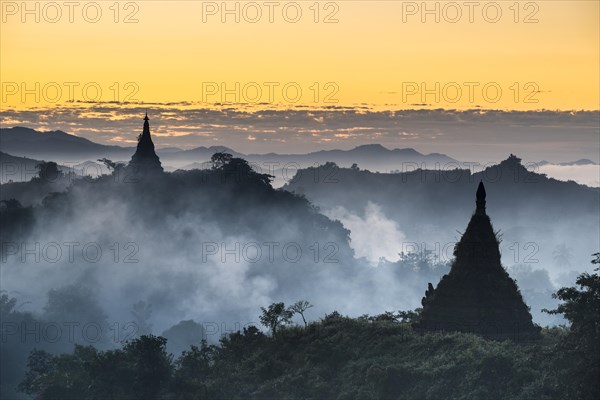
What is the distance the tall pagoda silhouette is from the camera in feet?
236

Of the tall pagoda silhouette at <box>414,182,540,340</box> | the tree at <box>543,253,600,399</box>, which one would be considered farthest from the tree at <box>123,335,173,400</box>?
the tree at <box>543,253,600,399</box>

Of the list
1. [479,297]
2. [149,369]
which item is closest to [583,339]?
[479,297]

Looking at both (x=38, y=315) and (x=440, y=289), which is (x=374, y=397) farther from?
(x=38, y=315)

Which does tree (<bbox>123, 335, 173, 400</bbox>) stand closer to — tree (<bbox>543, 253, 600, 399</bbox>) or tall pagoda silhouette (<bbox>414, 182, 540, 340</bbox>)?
tall pagoda silhouette (<bbox>414, 182, 540, 340</bbox>)

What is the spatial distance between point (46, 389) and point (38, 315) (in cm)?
10439

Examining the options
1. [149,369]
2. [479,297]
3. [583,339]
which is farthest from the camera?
[149,369]

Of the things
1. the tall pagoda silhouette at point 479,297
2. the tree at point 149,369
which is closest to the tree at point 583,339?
the tall pagoda silhouette at point 479,297

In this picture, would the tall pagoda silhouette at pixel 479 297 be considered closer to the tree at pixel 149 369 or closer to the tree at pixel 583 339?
the tree at pixel 583 339

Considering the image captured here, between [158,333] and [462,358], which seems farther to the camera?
[158,333]

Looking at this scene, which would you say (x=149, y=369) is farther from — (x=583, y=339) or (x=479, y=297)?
(x=583, y=339)

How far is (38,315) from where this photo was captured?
18638cm

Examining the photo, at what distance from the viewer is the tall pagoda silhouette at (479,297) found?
71812mm

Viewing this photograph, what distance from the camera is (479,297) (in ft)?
236

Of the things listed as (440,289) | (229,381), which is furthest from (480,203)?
(229,381)
